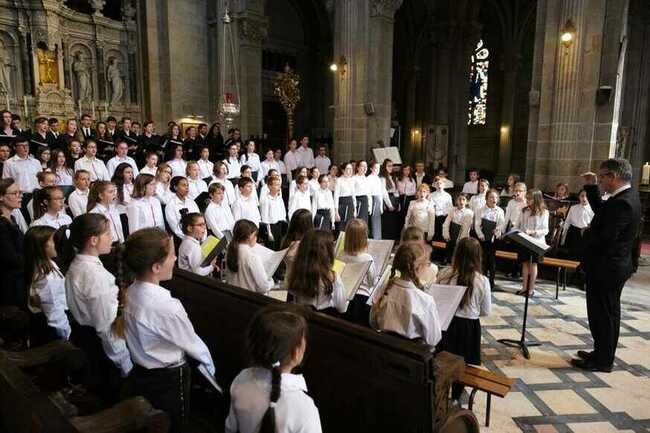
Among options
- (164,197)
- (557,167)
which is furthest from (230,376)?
(557,167)

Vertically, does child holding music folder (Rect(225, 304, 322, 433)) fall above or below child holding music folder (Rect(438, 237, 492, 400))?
above

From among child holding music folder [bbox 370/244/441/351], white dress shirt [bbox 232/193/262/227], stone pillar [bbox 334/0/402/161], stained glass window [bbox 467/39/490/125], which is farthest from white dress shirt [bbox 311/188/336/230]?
stained glass window [bbox 467/39/490/125]

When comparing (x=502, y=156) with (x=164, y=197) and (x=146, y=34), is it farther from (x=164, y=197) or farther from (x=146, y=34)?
(x=164, y=197)

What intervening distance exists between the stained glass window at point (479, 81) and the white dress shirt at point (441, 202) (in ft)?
50.8

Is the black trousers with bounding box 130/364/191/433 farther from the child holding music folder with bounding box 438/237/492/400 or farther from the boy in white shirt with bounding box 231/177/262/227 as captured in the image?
the boy in white shirt with bounding box 231/177/262/227

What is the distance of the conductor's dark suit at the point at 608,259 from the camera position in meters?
3.95

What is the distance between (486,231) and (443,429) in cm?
514

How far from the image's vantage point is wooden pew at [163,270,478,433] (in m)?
2.05

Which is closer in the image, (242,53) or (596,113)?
(596,113)

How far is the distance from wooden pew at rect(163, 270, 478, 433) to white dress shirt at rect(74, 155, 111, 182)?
6.15 m

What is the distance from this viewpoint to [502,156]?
856 inches

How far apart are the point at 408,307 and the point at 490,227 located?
14.4 feet

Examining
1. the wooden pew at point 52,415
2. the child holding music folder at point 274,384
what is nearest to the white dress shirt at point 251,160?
the wooden pew at point 52,415

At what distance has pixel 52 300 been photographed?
10.2 ft
